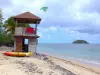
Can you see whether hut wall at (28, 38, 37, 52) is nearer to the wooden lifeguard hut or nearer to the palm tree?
the wooden lifeguard hut

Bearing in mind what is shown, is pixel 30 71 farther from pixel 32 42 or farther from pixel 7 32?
pixel 7 32

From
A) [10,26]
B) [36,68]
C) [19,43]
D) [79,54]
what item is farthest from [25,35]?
[79,54]

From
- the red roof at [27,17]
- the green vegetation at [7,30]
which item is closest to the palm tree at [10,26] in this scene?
the green vegetation at [7,30]

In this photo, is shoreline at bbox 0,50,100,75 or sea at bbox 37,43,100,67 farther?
sea at bbox 37,43,100,67

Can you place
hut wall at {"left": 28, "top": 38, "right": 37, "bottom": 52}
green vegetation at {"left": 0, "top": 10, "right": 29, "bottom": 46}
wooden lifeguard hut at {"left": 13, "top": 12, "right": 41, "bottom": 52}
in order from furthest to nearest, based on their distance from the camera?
green vegetation at {"left": 0, "top": 10, "right": 29, "bottom": 46} < hut wall at {"left": 28, "top": 38, "right": 37, "bottom": 52} < wooden lifeguard hut at {"left": 13, "top": 12, "right": 41, "bottom": 52}

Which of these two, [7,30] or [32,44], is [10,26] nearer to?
[7,30]

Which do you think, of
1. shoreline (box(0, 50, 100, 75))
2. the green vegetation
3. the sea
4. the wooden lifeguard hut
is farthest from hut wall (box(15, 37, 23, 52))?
the green vegetation

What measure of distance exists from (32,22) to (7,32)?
20551 millimetres

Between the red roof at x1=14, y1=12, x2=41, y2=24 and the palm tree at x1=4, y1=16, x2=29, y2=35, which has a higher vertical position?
the palm tree at x1=4, y1=16, x2=29, y2=35

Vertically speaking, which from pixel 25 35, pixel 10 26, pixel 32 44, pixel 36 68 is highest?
pixel 10 26

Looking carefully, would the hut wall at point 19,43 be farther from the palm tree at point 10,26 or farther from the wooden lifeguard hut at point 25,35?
the palm tree at point 10,26

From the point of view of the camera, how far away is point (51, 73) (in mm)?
12609

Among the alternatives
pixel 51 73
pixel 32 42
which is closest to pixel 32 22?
pixel 32 42

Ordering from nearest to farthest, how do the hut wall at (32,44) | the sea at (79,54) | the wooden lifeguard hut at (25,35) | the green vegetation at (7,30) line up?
the wooden lifeguard hut at (25,35) → the hut wall at (32,44) → the sea at (79,54) → the green vegetation at (7,30)
